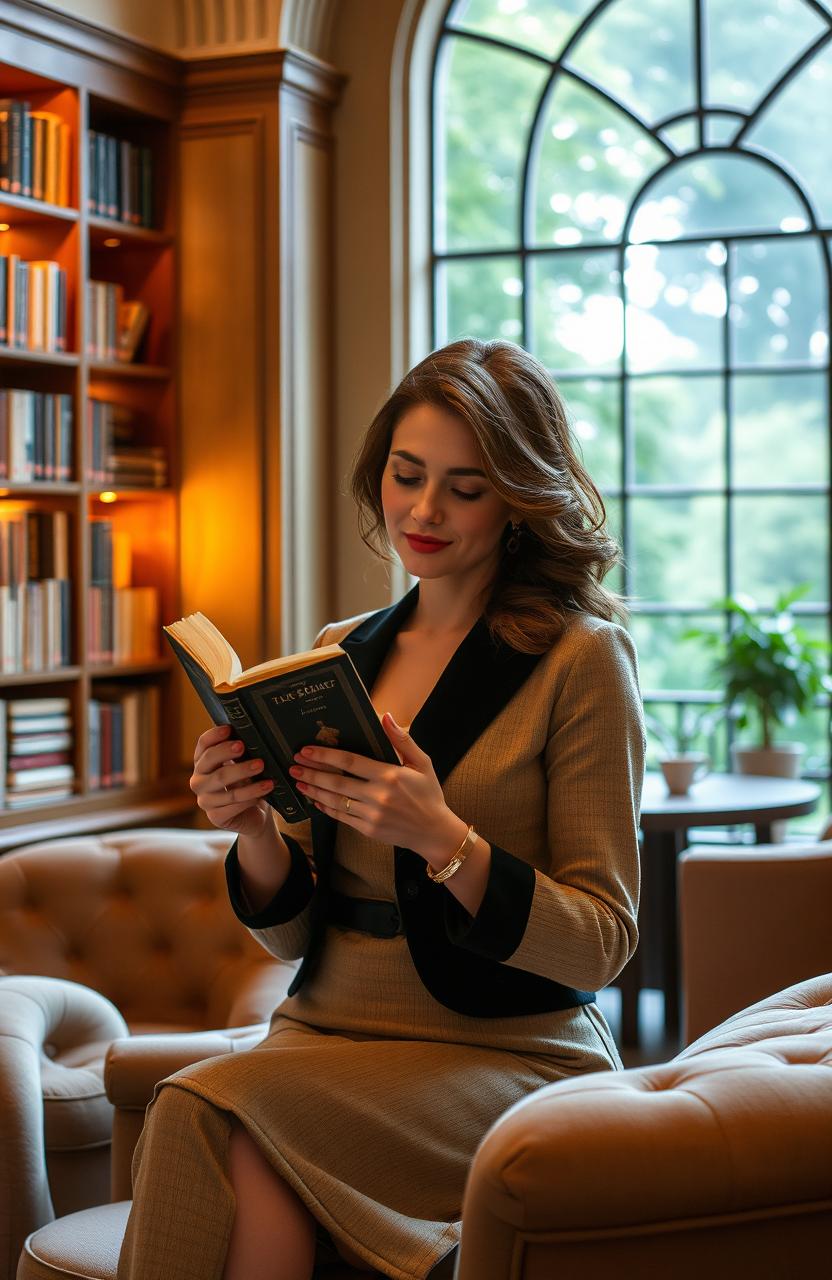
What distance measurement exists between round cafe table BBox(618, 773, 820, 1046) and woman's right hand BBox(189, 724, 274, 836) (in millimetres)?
2304

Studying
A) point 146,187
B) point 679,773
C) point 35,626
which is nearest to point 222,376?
point 146,187

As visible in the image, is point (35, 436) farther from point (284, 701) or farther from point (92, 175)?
point (284, 701)

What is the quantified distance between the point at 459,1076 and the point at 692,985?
4.76 feet

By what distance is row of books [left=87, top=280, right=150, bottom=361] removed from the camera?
14.9ft

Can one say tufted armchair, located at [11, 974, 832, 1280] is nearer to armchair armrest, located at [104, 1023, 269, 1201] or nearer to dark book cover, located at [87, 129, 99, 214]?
armchair armrest, located at [104, 1023, 269, 1201]

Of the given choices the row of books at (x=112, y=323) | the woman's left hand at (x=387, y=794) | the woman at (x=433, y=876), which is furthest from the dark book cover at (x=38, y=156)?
the woman's left hand at (x=387, y=794)

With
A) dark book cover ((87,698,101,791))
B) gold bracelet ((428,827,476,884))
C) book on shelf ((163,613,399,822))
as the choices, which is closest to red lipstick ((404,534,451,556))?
book on shelf ((163,613,399,822))

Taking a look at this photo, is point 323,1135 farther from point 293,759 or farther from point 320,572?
point 320,572

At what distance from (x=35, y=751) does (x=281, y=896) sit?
244 cm

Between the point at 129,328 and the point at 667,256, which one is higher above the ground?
the point at 667,256

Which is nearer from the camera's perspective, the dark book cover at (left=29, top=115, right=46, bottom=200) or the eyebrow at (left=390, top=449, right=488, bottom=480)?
the eyebrow at (left=390, top=449, right=488, bottom=480)

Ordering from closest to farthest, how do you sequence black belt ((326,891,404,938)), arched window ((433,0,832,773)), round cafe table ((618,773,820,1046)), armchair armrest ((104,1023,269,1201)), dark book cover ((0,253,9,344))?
black belt ((326,891,404,938)) → armchair armrest ((104,1023,269,1201)) → round cafe table ((618,773,820,1046)) → dark book cover ((0,253,9,344)) → arched window ((433,0,832,773))

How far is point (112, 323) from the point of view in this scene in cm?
463

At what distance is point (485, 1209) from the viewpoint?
1211mm
